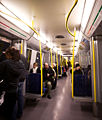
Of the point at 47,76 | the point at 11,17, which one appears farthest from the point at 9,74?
the point at 47,76

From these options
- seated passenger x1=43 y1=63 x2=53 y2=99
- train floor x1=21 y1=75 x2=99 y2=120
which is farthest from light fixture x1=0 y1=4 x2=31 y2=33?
train floor x1=21 y1=75 x2=99 y2=120

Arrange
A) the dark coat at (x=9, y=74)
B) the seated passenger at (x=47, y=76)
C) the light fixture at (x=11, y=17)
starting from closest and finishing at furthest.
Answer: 1. the dark coat at (x=9, y=74)
2. the light fixture at (x=11, y=17)
3. the seated passenger at (x=47, y=76)

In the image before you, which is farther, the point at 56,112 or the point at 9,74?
the point at 56,112

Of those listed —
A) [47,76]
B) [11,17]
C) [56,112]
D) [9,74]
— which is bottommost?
[56,112]

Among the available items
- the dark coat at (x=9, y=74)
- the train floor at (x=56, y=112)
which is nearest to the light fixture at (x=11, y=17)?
the dark coat at (x=9, y=74)

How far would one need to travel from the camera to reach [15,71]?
1594 millimetres

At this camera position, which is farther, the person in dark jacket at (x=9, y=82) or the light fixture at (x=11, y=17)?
the light fixture at (x=11, y=17)

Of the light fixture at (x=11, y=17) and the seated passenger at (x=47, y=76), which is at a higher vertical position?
the light fixture at (x=11, y=17)

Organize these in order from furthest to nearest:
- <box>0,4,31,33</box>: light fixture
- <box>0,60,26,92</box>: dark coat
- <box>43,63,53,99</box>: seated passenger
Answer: <box>43,63,53,99</box>: seated passenger
<box>0,4,31,33</box>: light fixture
<box>0,60,26,92</box>: dark coat


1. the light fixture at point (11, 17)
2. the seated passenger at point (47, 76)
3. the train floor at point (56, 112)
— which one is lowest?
the train floor at point (56, 112)

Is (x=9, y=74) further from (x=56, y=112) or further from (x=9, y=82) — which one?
(x=56, y=112)

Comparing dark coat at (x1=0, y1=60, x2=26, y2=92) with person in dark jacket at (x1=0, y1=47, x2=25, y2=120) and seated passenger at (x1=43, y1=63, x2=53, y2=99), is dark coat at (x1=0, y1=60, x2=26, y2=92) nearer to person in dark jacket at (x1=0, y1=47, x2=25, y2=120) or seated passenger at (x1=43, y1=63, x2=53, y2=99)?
person in dark jacket at (x1=0, y1=47, x2=25, y2=120)

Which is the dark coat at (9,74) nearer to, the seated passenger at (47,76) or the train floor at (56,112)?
the train floor at (56,112)

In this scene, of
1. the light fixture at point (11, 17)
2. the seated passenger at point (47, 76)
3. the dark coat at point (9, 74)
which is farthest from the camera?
the seated passenger at point (47, 76)
